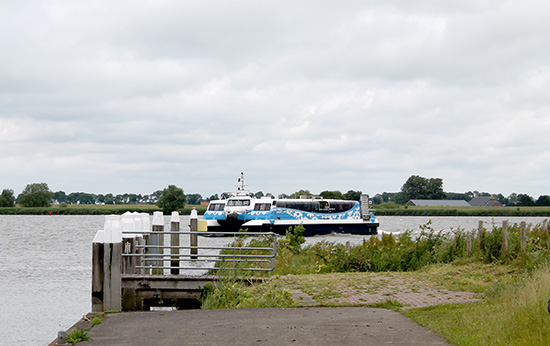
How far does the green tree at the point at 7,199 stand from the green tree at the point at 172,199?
50.2 metres

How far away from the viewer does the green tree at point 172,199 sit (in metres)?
108

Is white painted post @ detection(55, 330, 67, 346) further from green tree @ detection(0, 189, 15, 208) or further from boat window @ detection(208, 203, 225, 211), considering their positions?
green tree @ detection(0, 189, 15, 208)

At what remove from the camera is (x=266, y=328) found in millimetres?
10586

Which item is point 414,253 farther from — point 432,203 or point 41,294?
point 432,203

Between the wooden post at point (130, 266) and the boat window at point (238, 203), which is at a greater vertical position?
the boat window at point (238, 203)

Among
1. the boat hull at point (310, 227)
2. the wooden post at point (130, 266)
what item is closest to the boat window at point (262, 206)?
the boat hull at point (310, 227)

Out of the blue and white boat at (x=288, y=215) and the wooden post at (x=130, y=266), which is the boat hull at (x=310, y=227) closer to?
the blue and white boat at (x=288, y=215)

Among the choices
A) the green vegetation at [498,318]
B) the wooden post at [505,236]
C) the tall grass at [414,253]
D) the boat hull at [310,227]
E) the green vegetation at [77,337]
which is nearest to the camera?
the green vegetation at [498,318]

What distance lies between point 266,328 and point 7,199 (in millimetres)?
144314

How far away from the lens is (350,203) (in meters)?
64.9

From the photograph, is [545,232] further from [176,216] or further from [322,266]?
[176,216]

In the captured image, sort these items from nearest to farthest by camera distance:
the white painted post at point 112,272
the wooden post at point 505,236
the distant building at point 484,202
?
the white painted post at point 112,272 → the wooden post at point 505,236 → the distant building at point 484,202

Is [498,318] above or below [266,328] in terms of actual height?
above

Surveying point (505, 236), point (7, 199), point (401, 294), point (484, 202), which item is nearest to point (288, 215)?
point (505, 236)
